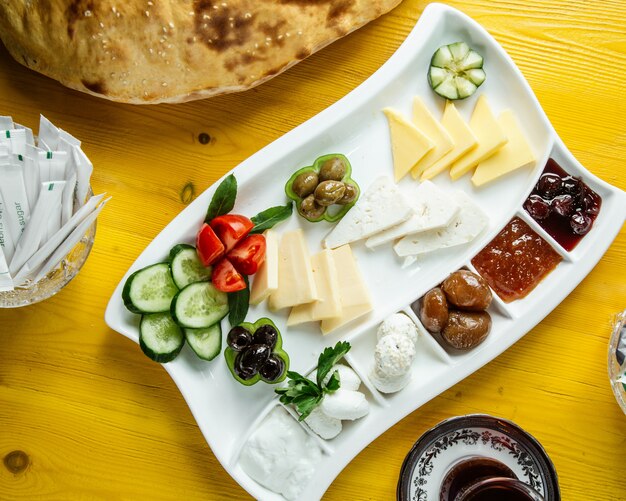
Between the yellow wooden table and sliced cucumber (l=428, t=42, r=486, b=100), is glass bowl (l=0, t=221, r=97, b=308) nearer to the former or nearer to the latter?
the yellow wooden table

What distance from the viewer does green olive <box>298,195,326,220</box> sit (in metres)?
2.32

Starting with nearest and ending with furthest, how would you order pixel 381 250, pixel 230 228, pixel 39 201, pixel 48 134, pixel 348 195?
pixel 39 201, pixel 48 134, pixel 230 228, pixel 348 195, pixel 381 250

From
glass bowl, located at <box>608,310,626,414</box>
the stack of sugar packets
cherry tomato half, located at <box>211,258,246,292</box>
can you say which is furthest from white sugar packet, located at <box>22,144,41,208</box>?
glass bowl, located at <box>608,310,626,414</box>

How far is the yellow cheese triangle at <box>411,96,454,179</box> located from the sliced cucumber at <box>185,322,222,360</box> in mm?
950

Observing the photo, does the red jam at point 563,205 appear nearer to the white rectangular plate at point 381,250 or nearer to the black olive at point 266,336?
the white rectangular plate at point 381,250

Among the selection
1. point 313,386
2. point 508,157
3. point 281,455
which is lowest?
point 281,455

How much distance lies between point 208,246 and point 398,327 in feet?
2.41

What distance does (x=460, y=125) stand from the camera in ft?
7.74

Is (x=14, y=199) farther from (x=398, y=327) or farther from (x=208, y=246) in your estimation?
(x=398, y=327)

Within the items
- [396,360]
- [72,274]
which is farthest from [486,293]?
[72,274]

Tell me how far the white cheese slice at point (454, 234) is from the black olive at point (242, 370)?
696 mm

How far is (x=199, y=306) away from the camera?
2244 mm

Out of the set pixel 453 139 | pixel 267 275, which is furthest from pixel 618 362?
pixel 267 275

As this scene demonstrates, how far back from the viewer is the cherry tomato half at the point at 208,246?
7.20 feet
